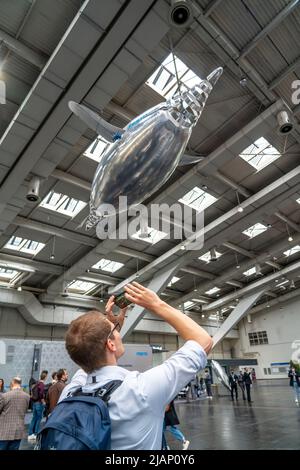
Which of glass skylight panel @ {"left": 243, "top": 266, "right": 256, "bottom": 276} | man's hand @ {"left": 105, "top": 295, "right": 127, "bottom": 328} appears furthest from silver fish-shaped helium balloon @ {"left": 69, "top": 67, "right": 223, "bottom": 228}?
glass skylight panel @ {"left": 243, "top": 266, "right": 256, "bottom": 276}

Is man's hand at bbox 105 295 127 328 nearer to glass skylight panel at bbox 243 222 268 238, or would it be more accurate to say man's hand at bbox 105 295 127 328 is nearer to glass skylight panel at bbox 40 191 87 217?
glass skylight panel at bbox 40 191 87 217

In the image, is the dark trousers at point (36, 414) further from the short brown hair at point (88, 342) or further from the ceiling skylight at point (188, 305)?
the ceiling skylight at point (188, 305)

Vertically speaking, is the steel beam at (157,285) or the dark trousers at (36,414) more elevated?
the steel beam at (157,285)

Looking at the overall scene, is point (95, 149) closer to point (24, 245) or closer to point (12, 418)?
point (12, 418)

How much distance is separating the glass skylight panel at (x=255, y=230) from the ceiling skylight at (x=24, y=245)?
9.45 meters

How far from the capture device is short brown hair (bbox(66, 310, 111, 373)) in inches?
41.6

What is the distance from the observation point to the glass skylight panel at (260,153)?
8947mm

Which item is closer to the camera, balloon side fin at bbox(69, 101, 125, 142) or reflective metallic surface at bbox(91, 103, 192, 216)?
reflective metallic surface at bbox(91, 103, 192, 216)

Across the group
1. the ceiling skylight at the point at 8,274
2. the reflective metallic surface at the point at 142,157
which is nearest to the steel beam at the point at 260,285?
the ceiling skylight at the point at 8,274

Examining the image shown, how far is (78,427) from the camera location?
78 centimetres

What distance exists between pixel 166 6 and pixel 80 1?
1.42 meters

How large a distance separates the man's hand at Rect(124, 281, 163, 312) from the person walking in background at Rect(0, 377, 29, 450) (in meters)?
4.27

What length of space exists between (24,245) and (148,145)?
472 inches
